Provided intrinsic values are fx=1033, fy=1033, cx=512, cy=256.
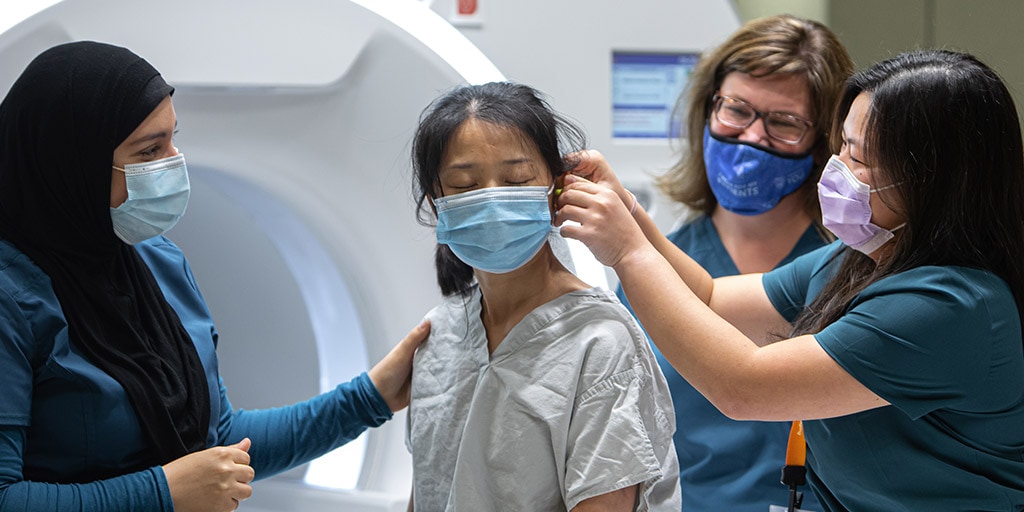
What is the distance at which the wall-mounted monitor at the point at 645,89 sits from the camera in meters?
2.03

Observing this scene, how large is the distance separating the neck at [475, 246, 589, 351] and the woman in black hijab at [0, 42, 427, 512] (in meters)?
0.35

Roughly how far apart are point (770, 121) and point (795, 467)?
538 mm

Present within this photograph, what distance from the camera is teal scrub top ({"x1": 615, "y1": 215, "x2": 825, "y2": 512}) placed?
1.52 metres

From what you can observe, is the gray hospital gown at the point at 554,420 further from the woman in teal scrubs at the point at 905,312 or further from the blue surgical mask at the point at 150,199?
the blue surgical mask at the point at 150,199

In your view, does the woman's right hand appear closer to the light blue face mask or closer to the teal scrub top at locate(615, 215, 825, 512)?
the light blue face mask

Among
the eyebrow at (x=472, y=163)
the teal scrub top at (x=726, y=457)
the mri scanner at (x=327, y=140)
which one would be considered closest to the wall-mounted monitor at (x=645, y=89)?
the mri scanner at (x=327, y=140)

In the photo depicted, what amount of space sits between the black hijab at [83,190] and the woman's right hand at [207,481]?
6 centimetres

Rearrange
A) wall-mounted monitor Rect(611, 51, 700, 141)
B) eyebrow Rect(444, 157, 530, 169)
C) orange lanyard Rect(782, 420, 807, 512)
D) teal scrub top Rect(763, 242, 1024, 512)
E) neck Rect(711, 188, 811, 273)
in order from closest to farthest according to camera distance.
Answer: teal scrub top Rect(763, 242, 1024, 512) → eyebrow Rect(444, 157, 530, 169) → orange lanyard Rect(782, 420, 807, 512) → neck Rect(711, 188, 811, 273) → wall-mounted monitor Rect(611, 51, 700, 141)

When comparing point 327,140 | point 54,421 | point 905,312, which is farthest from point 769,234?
point 54,421

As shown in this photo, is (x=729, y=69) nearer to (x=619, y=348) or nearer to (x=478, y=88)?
(x=478, y=88)

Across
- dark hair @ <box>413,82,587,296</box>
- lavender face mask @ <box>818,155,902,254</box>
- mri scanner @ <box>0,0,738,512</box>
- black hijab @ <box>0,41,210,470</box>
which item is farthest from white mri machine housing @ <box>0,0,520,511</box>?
lavender face mask @ <box>818,155,902,254</box>

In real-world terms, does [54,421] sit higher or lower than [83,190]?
lower

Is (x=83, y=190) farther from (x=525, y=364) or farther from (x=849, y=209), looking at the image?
(x=849, y=209)

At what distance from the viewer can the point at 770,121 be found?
160 centimetres
